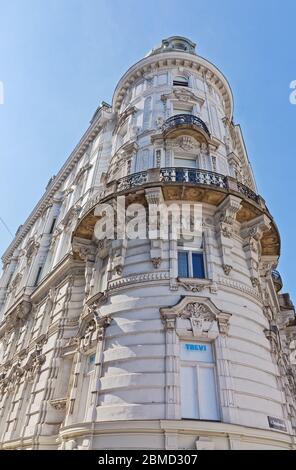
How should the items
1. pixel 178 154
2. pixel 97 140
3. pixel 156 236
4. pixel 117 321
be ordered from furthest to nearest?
pixel 97 140 < pixel 178 154 < pixel 156 236 < pixel 117 321

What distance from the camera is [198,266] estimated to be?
1234cm

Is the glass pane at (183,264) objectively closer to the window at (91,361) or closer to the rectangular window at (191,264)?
the rectangular window at (191,264)

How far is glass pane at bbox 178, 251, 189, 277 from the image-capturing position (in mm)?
12023

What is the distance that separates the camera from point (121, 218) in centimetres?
1355

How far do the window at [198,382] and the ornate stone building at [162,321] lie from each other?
3 centimetres

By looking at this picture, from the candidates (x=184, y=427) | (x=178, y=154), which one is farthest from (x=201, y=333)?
(x=178, y=154)

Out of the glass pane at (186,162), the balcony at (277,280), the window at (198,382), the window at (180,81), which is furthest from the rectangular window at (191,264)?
the window at (180,81)

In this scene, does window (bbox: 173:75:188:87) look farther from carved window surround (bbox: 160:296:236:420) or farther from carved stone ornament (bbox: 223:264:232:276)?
carved window surround (bbox: 160:296:236:420)

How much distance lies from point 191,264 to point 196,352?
10.7 feet

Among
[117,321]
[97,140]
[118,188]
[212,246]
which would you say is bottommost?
[117,321]

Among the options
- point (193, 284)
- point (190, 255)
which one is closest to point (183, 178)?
point (190, 255)
